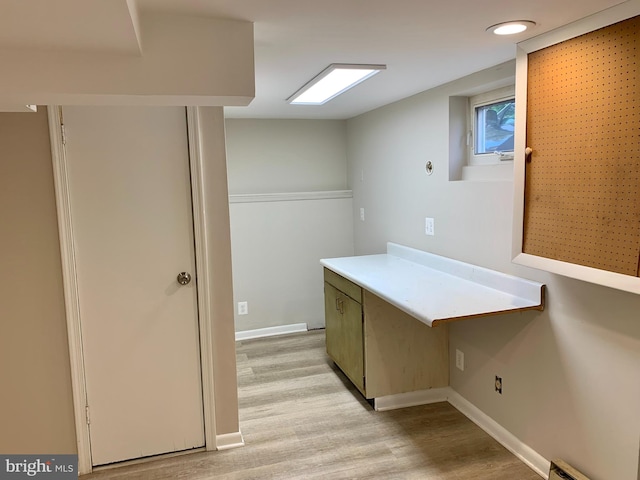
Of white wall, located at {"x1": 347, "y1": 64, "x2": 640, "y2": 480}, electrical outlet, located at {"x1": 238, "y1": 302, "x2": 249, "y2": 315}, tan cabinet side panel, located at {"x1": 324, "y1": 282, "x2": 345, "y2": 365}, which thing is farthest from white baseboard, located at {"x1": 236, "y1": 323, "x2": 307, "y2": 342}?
white wall, located at {"x1": 347, "y1": 64, "x2": 640, "y2": 480}

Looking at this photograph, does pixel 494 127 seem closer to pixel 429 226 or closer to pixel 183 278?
pixel 429 226

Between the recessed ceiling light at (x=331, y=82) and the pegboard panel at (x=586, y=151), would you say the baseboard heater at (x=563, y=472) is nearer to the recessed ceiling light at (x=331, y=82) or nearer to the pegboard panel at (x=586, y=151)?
the pegboard panel at (x=586, y=151)

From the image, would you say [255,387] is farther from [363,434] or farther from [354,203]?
[354,203]

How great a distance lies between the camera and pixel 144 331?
Result: 2574mm

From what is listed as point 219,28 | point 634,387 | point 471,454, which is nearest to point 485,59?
point 219,28

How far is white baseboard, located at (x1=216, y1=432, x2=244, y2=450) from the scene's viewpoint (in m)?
2.73

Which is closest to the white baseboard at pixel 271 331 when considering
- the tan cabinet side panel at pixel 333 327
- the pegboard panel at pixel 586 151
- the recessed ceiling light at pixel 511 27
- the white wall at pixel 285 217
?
the white wall at pixel 285 217

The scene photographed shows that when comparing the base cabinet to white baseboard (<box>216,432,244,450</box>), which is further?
the base cabinet

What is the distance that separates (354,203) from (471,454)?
8.59 ft

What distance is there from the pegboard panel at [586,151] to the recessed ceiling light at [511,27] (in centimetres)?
15

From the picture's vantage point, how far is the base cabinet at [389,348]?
3.07 m

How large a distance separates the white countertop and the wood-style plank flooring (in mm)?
816

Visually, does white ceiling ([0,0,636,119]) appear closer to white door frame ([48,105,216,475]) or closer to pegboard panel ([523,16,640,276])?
pegboard panel ([523,16,640,276])

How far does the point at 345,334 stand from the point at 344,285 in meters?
0.35
